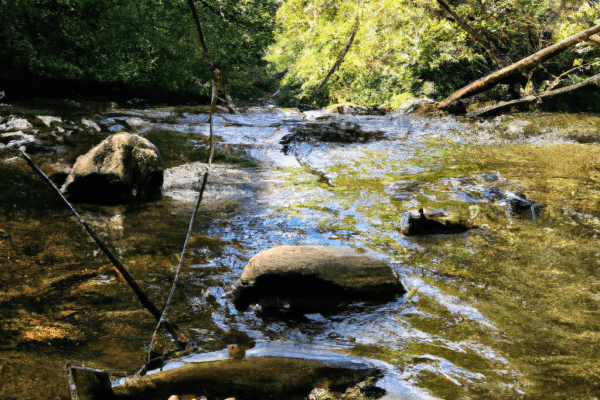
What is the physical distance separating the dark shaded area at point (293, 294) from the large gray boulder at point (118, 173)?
3066mm

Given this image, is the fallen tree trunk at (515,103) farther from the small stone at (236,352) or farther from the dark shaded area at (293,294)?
the small stone at (236,352)

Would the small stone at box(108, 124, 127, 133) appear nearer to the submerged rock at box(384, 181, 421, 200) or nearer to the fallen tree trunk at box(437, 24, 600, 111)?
the submerged rock at box(384, 181, 421, 200)

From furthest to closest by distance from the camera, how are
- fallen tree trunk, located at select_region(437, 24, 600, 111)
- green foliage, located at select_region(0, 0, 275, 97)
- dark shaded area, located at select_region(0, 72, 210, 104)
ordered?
1. green foliage, located at select_region(0, 0, 275, 97)
2. dark shaded area, located at select_region(0, 72, 210, 104)
3. fallen tree trunk, located at select_region(437, 24, 600, 111)

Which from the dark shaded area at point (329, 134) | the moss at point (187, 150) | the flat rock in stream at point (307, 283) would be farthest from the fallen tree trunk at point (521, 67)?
the flat rock in stream at point (307, 283)

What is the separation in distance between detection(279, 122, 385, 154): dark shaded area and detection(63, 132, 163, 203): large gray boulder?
143 inches

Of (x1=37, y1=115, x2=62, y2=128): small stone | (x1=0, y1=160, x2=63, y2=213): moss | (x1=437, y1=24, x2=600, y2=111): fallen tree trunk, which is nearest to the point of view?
(x1=0, y1=160, x2=63, y2=213): moss

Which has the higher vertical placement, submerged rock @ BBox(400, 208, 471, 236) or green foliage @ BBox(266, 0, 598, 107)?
green foliage @ BBox(266, 0, 598, 107)

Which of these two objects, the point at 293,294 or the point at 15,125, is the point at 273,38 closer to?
the point at 15,125

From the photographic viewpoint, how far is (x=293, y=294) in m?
3.29

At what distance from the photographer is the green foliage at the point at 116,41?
11.5 meters

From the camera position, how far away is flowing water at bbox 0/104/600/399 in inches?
100

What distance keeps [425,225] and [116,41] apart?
1221cm

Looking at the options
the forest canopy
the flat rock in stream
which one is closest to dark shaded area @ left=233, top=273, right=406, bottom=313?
the flat rock in stream

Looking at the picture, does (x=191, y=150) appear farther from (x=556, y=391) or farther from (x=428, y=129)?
(x=556, y=391)
